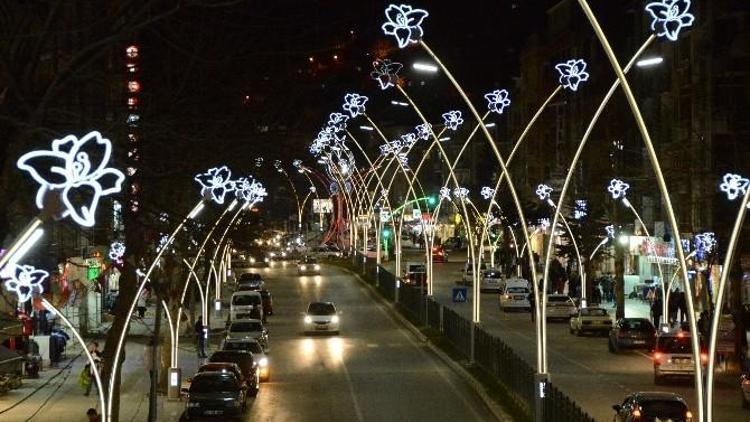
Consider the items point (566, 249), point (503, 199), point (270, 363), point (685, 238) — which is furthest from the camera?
point (503, 199)

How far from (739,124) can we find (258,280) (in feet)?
109

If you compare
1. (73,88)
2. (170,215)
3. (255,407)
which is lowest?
(255,407)

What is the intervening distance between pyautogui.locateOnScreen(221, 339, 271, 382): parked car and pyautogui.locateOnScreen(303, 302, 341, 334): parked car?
14434 millimetres

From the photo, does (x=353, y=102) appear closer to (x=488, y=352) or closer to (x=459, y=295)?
(x=488, y=352)

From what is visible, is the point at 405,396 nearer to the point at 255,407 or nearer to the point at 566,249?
the point at 255,407

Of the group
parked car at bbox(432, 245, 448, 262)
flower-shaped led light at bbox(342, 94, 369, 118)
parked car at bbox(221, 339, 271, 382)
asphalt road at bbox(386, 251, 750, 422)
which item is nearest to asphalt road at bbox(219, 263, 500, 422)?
parked car at bbox(221, 339, 271, 382)

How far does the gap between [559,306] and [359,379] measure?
22.9 m

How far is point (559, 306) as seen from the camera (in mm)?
64438

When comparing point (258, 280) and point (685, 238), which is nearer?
point (685, 238)

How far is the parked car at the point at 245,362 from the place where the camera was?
39625 mm

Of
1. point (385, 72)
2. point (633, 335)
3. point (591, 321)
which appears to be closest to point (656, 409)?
point (385, 72)

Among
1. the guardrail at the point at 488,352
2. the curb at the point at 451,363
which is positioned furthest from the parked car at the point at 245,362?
the guardrail at the point at 488,352

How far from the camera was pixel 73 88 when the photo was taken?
18828 millimetres

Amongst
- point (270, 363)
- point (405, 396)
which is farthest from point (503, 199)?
point (405, 396)
